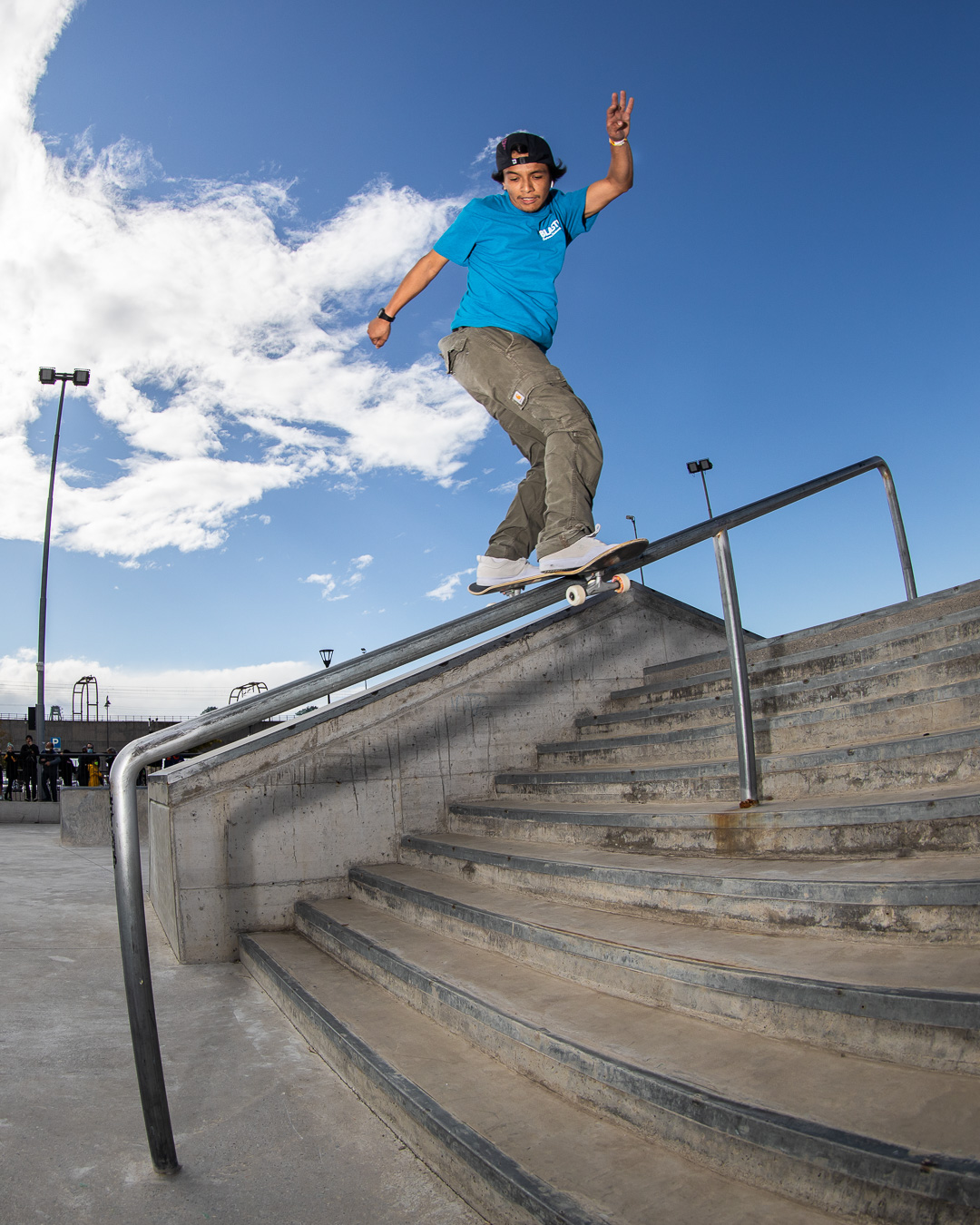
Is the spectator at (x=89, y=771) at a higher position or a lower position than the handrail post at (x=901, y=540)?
lower

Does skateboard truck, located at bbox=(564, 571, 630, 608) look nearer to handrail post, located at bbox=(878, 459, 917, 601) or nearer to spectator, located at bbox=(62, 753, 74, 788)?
handrail post, located at bbox=(878, 459, 917, 601)

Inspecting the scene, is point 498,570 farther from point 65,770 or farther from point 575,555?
point 65,770

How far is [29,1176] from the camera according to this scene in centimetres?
192

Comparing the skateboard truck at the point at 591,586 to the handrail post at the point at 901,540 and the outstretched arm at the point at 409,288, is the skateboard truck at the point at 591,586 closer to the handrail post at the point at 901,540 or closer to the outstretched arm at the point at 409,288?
the outstretched arm at the point at 409,288

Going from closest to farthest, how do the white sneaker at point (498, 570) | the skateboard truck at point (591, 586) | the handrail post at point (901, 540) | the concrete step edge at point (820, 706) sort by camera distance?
1. the skateboard truck at point (591, 586)
2. the concrete step edge at point (820, 706)
3. the white sneaker at point (498, 570)
4. the handrail post at point (901, 540)

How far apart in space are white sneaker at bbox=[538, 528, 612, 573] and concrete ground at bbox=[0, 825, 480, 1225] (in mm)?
1873

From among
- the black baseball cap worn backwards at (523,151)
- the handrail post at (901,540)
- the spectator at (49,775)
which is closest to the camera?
the black baseball cap worn backwards at (523,151)

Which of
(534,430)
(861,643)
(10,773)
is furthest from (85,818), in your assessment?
(10,773)

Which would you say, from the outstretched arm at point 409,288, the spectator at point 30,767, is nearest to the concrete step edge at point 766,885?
the outstretched arm at point 409,288

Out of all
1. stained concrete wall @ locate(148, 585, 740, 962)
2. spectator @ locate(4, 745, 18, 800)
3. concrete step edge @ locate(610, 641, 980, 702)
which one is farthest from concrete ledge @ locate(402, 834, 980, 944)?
spectator @ locate(4, 745, 18, 800)

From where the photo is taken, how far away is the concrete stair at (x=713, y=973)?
4.78 feet

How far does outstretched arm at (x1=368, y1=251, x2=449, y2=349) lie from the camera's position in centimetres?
382

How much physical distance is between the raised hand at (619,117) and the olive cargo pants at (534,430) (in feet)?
3.30

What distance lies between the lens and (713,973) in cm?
195
